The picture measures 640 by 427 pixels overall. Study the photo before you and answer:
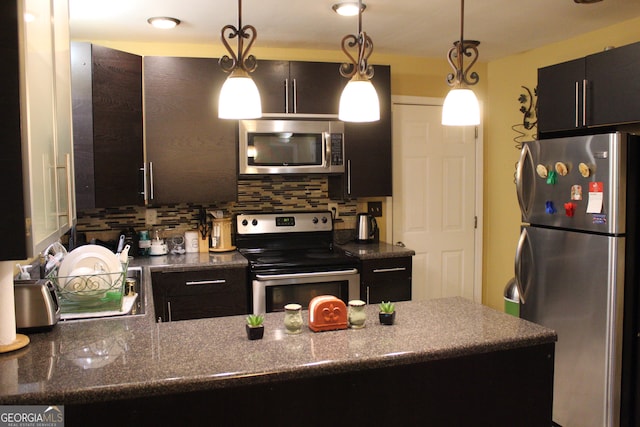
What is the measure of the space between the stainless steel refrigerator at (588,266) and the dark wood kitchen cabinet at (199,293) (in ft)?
5.78

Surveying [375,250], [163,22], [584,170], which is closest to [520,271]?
[584,170]

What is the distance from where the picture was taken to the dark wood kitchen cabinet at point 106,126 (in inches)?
128

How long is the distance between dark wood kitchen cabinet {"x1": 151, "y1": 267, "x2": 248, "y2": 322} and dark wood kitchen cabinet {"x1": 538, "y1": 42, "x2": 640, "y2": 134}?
215 centimetres

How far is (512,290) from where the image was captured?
3.80 meters

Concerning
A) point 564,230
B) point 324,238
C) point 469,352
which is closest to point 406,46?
point 324,238

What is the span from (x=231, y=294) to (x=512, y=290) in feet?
6.25

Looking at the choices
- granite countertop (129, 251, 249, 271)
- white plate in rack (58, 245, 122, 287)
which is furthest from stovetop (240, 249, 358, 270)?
white plate in rack (58, 245, 122, 287)

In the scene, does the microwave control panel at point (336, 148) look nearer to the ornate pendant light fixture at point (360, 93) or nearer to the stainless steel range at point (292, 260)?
the stainless steel range at point (292, 260)

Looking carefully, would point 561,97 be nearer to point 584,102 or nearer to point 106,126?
point 584,102

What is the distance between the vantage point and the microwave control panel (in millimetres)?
3859

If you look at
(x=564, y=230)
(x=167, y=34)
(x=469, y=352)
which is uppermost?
(x=167, y=34)

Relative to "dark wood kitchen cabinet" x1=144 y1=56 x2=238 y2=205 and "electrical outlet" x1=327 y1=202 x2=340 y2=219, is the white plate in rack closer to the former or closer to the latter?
"dark wood kitchen cabinet" x1=144 y1=56 x2=238 y2=205

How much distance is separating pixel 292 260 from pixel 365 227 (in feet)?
2.53

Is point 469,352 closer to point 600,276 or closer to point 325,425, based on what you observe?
point 325,425
